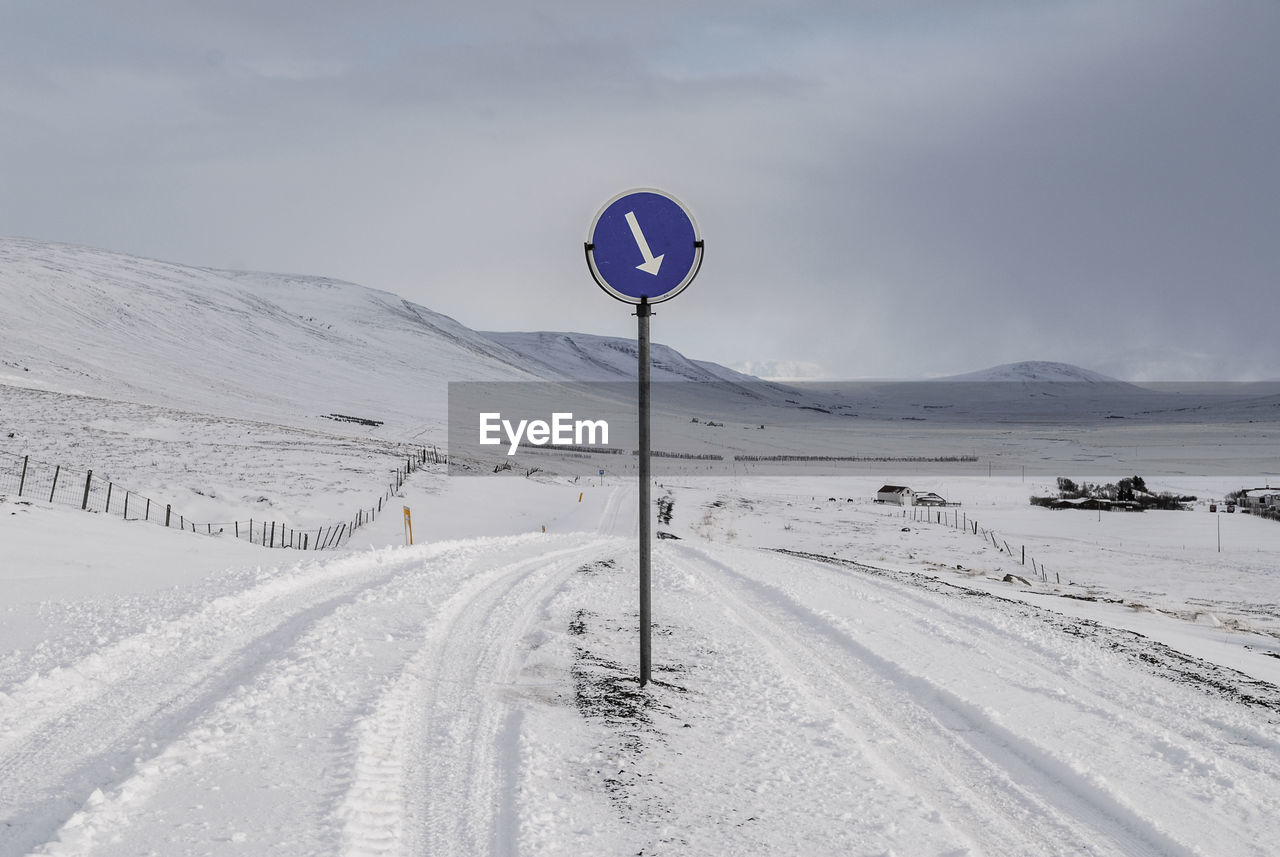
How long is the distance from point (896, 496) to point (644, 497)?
6443cm

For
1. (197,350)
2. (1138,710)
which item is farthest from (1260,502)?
(197,350)

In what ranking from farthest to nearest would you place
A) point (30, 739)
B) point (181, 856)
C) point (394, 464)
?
point (394, 464) → point (30, 739) → point (181, 856)

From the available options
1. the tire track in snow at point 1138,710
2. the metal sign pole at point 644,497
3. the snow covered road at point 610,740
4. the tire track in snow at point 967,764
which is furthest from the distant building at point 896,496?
the metal sign pole at point 644,497

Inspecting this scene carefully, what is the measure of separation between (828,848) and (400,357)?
562 feet

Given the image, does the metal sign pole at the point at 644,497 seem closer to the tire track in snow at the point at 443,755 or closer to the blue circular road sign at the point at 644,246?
the blue circular road sign at the point at 644,246

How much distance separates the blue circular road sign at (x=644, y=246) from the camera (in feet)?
19.2

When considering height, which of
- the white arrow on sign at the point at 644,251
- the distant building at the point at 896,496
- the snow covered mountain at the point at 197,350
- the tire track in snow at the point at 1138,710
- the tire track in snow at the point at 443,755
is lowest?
the tire track in snow at the point at 1138,710

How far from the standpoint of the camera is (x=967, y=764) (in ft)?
15.6

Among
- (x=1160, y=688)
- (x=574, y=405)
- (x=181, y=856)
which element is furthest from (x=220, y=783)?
(x=574, y=405)

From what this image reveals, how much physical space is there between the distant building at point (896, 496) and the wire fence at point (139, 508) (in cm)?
4320

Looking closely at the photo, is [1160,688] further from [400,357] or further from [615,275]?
[400,357]

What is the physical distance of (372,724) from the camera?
4734 millimetres

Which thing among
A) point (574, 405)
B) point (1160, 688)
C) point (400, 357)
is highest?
point (400, 357)

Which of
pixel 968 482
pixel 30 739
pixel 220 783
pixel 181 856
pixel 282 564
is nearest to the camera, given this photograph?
pixel 181 856
